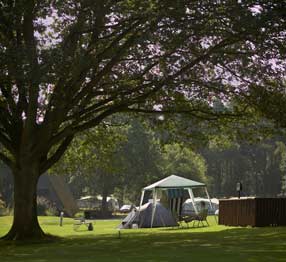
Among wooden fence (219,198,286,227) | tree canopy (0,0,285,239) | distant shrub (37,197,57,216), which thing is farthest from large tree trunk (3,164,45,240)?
distant shrub (37,197,57,216)

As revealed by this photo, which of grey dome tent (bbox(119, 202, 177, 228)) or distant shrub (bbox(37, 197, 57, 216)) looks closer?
grey dome tent (bbox(119, 202, 177, 228))

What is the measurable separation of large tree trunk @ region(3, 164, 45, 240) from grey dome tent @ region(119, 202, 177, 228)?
10.8 metres

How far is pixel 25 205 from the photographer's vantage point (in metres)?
21.6

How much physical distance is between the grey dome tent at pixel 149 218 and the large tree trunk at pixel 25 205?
10.8 m

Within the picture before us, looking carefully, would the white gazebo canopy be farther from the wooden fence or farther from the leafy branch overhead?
the leafy branch overhead

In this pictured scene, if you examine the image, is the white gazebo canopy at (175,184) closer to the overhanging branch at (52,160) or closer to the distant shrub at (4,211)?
the overhanging branch at (52,160)

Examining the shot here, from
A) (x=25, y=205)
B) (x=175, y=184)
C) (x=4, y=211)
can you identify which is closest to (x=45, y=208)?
(x=4, y=211)

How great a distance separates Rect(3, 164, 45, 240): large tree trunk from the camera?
70.2 feet

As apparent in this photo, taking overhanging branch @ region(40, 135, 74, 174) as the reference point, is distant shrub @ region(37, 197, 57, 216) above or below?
below

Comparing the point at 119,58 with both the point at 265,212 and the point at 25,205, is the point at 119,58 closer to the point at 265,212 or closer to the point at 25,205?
the point at 25,205

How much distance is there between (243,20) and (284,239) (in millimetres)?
7074

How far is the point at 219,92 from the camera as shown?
23.9 metres

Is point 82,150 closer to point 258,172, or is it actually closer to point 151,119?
point 151,119

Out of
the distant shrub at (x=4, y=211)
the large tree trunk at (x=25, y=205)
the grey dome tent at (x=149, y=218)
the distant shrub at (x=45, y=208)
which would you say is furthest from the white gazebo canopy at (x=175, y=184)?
the distant shrub at (x=45, y=208)
